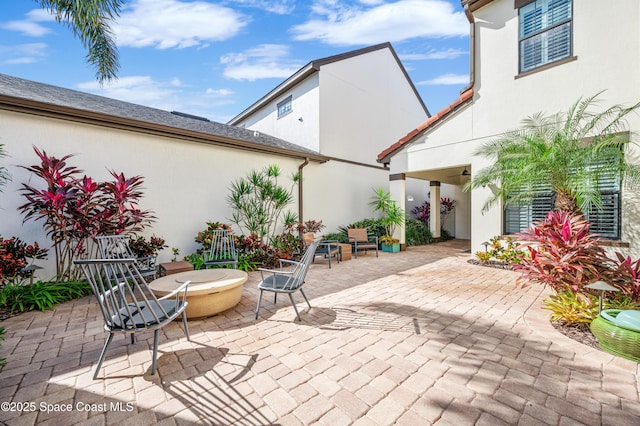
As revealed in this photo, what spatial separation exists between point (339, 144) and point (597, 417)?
33.7 ft

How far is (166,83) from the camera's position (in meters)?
8.72

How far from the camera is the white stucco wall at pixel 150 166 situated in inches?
191

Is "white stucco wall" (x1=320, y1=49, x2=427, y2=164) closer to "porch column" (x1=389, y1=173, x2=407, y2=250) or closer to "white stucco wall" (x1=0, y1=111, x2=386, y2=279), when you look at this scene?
"porch column" (x1=389, y1=173, x2=407, y2=250)

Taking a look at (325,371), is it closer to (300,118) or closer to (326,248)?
(326,248)

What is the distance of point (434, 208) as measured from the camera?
1236cm

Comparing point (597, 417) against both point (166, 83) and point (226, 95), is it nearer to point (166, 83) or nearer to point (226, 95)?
point (166, 83)

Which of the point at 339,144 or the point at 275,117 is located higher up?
the point at 275,117

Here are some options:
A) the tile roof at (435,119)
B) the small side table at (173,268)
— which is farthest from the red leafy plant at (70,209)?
the tile roof at (435,119)

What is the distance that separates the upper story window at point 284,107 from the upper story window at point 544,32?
825 centimetres

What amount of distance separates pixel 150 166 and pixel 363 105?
29.8ft

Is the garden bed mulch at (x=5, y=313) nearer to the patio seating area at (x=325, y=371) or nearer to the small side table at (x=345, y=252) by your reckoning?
the patio seating area at (x=325, y=371)

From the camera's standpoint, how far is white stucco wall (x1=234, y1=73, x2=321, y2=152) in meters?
10.7

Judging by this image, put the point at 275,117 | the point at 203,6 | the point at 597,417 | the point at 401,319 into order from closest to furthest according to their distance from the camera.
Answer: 1. the point at 597,417
2. the point at 401,319
3. the point at 203,6
4. the point at 275,117

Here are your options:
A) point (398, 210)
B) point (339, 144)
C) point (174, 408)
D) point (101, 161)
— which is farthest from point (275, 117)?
point (174, 408)
